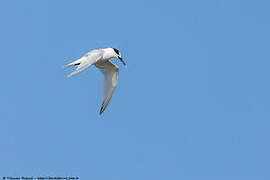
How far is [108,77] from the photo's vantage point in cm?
2872

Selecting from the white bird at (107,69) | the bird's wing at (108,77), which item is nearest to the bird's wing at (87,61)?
the white bird at (107,69)

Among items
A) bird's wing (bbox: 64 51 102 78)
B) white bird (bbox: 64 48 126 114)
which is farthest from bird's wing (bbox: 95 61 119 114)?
bird's wing (bbox: 64 51 102 78)

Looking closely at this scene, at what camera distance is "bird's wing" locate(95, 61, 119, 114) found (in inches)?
1107

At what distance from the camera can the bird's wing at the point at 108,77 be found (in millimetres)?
28125

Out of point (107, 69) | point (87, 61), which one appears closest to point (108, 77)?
point (107, 69)

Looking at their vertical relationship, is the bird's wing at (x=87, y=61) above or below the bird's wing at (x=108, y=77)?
below

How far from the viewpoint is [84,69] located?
72.0 ft

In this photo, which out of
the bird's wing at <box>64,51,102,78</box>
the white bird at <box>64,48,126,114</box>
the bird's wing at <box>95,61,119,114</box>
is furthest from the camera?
the bird's wing at <box>95,61,119,114</box>

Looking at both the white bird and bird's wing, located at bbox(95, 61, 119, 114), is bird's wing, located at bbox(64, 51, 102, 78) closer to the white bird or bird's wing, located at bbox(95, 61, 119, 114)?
the white bird

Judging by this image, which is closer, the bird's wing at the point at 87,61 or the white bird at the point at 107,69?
the bird's wing at the point at 87,61

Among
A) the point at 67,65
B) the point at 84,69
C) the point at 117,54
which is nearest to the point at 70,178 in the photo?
the point at 84,69

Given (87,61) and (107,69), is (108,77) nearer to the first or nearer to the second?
(107,69)

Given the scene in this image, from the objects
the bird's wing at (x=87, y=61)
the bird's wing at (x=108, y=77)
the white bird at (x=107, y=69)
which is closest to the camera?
the bird's wing at (x=87, y=61)

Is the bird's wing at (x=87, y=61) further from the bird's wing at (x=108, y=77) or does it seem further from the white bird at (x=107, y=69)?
the bird's wing at (x=108, y=77)
